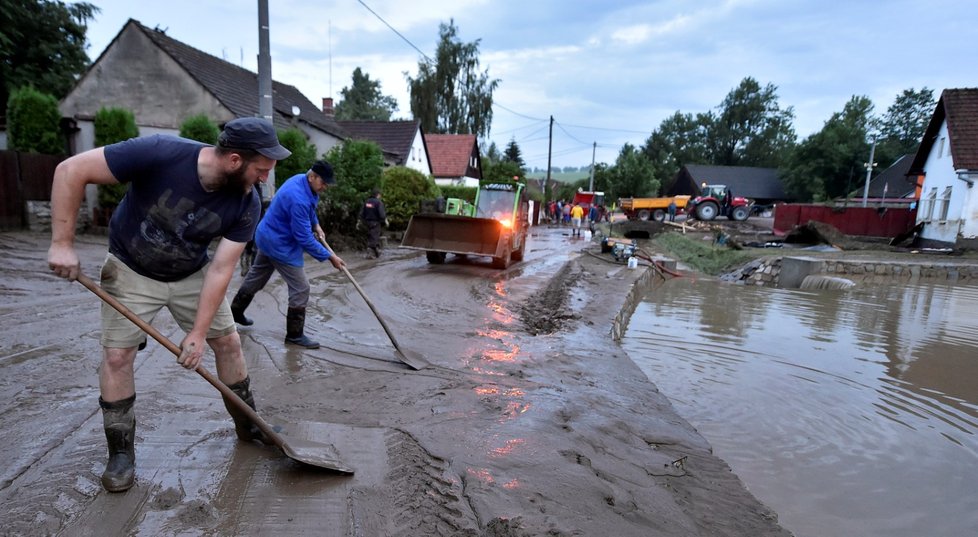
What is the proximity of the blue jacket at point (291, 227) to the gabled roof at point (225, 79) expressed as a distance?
483 inches

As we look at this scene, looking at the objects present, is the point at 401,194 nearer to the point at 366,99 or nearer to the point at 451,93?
the point at 451,93

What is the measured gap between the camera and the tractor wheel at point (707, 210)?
28.3m

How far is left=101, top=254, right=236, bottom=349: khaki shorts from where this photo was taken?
230 cm

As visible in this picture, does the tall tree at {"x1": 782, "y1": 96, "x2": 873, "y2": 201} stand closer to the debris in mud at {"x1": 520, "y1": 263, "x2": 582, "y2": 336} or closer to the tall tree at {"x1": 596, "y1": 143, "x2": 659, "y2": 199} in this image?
the tall tree at {"x1": 596, "y1": 143, "x2": 659, "y2": 199}

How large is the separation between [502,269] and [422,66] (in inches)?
1184

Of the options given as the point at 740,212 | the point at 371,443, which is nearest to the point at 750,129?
the point at 740,212

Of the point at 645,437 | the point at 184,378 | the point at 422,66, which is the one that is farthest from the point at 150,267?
the point at 422,66

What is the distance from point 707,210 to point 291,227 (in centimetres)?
2781

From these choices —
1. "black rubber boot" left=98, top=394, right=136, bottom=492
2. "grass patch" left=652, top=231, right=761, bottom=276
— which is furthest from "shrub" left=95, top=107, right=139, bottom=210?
"grass patch" left=652, top=231, right=761, bottom=276

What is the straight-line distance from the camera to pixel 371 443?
2938mm

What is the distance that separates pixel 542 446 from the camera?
3.10 metres

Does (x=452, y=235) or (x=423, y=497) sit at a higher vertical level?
(x=452, y=235)

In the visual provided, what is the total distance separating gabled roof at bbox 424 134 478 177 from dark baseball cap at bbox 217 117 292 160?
3004 cm

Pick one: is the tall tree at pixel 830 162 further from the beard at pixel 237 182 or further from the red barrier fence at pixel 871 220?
the beard at pixel 237 182
